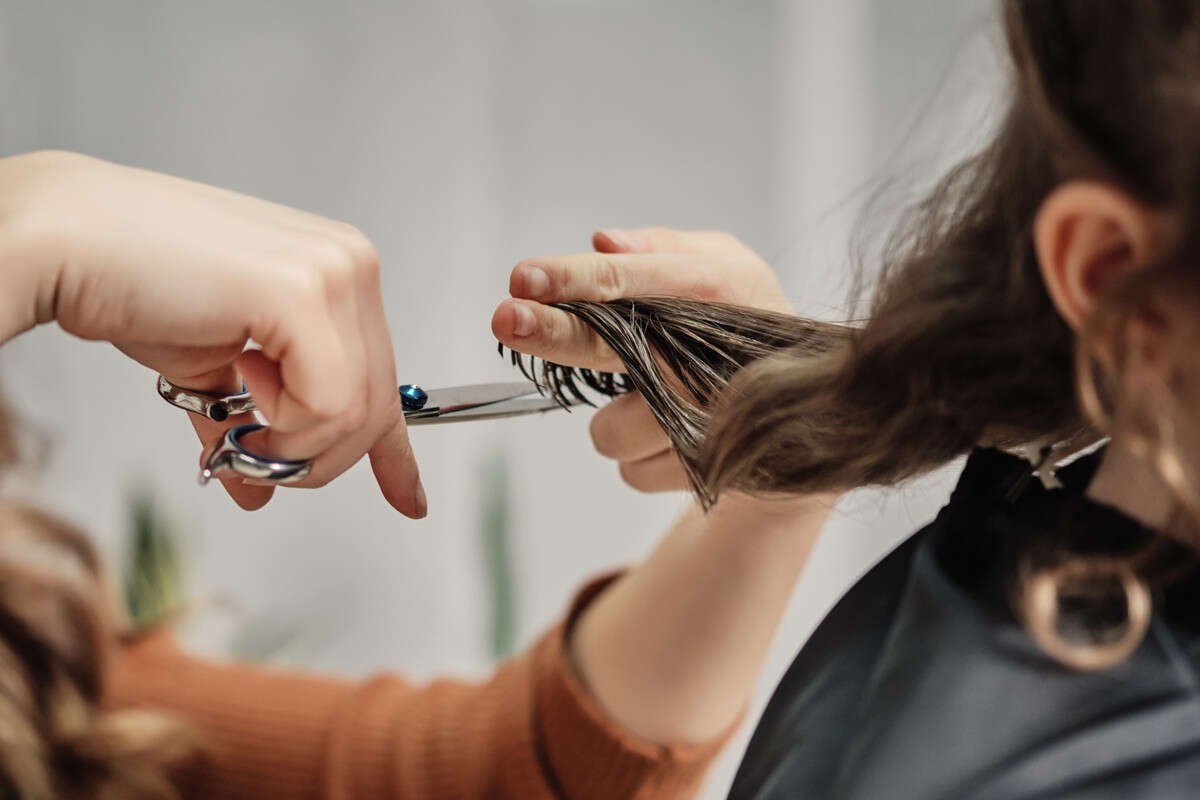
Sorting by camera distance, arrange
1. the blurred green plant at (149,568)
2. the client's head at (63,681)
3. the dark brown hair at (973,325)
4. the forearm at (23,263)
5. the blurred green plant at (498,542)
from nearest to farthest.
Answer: the dark brown hair at (973,325), the forearm at (23,263), the client's head at (63,681), the blurred green plant at (149,568), the blurred green plant at (498,542)

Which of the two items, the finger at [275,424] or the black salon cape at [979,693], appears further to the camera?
the finger at [275,424]

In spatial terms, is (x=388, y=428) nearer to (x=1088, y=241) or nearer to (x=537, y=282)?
(x=537, y=282)

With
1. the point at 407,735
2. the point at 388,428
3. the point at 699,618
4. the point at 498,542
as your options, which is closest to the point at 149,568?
the point at 498,542

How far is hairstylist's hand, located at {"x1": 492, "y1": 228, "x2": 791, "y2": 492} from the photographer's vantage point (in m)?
0.51

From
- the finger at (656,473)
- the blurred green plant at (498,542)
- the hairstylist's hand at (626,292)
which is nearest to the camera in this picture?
the hairstylist's hand at (626,292)

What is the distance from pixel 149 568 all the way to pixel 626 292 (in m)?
1.12

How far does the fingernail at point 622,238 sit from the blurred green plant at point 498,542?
1.06m

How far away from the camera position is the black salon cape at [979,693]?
33 cm

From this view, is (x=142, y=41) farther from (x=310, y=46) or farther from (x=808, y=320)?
(x=808, y=320)

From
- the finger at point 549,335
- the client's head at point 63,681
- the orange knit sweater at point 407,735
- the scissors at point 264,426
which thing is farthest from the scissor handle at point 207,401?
the client's head at point 63,681

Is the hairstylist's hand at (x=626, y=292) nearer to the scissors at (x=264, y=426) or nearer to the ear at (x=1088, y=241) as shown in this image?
the scissors at (x=264, y=426)

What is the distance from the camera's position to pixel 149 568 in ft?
4.70

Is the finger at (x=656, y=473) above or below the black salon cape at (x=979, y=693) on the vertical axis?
below

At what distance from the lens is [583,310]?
51 centimetres
